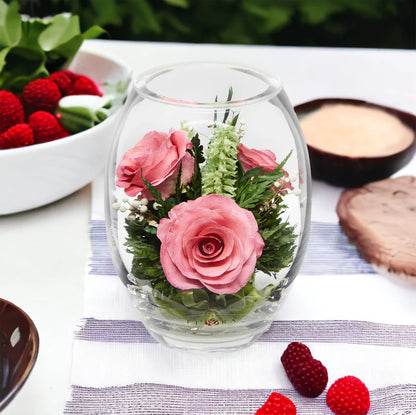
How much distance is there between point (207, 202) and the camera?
362 millimetres

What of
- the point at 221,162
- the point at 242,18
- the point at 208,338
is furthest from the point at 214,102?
the point at 242,18

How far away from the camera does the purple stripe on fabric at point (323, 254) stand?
520mm

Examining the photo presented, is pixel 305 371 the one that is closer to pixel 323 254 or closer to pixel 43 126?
pixel 323 254

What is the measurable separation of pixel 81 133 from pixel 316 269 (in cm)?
23

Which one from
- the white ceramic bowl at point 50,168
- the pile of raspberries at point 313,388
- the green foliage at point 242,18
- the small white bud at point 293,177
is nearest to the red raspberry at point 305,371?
the pile of raspberries at point 313,388

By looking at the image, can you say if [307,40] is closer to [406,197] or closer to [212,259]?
[406,197]

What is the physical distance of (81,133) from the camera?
0.54 metres

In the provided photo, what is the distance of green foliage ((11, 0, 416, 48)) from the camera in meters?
1.38

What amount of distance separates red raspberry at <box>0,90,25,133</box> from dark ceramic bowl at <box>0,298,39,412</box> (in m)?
0.20

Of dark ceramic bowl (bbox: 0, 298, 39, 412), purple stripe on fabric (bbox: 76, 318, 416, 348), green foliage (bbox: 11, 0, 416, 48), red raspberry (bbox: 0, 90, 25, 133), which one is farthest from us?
green foliage (bbox: 11, 0, 416, 48)

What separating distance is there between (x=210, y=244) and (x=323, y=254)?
0.66ft

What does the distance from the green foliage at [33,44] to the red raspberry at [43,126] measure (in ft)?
0.24

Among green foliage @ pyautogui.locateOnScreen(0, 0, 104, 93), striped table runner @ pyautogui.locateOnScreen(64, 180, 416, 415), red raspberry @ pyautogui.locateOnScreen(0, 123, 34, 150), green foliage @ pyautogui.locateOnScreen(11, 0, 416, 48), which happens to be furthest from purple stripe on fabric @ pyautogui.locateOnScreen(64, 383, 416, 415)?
green foliage @ pyautogui.locateOnScreen(11, 0, 416, 48)

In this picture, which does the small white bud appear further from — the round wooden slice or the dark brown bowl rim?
the dark brown bowl rim
